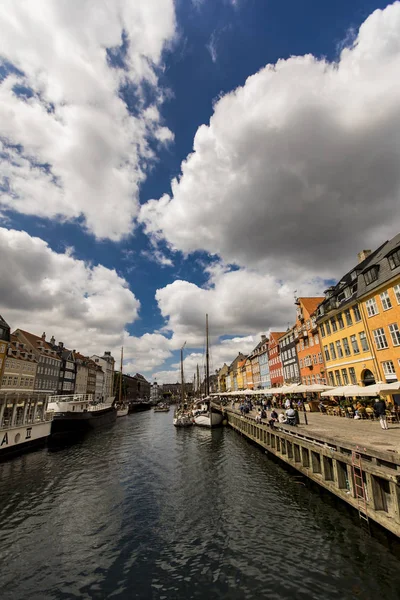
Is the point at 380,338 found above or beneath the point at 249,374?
beneath

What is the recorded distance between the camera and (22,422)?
31.4 m

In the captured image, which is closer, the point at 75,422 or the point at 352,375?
the point at 352,375

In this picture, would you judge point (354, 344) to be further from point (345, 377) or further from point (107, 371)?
point (107, 371)

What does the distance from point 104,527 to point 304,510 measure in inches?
340

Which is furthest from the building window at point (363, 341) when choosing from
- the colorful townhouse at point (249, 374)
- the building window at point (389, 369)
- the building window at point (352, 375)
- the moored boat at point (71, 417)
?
the colorful townhouse at point (249, 374)

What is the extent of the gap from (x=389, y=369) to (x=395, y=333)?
11.9 ft

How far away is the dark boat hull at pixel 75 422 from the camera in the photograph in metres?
39.7

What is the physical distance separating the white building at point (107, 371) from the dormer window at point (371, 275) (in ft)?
374

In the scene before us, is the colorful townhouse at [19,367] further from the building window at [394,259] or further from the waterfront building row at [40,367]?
the building window at [394,259]

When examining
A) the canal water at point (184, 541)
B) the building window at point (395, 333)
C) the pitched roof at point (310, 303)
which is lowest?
the canal water at point (184, 541)

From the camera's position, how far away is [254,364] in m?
89.6

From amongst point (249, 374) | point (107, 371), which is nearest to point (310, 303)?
point (249, 374)

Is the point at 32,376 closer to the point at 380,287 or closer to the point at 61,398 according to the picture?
the point at 61,398

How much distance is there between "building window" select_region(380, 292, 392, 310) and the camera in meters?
27.5
